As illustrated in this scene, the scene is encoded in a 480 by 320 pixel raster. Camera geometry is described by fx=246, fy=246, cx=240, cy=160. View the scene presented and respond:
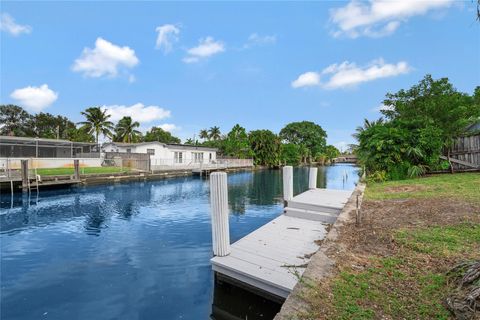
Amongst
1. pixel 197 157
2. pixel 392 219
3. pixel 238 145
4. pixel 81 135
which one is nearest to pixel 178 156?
pixel 197 157

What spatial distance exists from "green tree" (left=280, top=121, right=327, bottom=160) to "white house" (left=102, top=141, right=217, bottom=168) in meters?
36.3

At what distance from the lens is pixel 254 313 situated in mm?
3834

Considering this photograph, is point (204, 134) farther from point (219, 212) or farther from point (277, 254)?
point (277, 254)

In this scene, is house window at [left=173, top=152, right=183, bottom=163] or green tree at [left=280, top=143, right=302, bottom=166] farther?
green tree at [left=280, top=143, right=302, bottom=166]

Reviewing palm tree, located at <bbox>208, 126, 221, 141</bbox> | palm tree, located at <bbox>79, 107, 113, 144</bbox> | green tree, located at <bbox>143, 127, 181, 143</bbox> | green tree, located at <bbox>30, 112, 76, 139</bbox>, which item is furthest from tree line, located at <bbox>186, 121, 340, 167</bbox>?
green tree, located at <bbox>30, 112, 76, 139</bbox>

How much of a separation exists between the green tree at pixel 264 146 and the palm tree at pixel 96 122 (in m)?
25.6

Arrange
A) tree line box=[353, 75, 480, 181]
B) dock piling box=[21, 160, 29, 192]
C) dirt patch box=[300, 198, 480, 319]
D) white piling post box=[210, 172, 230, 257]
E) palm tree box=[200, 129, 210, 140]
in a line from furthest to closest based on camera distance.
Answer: palm tree box=[200, 129, 210, 140], dock piling box=[21, 160, 29, 192], tree line box=[353, 75, 480, 181], white piling post box=[210, 172, 230, 257], dirt patch box=[300, 198, 480, 319]

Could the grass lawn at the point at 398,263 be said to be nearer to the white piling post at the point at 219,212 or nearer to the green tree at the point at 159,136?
the white piling post at the point at 219,212

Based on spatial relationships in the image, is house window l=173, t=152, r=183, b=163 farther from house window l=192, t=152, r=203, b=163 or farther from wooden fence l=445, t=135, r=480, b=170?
wooden fence l=445, t=135, r=480, b=170

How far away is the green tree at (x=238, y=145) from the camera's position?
4600 cm

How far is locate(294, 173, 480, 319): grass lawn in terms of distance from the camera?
2236 mm

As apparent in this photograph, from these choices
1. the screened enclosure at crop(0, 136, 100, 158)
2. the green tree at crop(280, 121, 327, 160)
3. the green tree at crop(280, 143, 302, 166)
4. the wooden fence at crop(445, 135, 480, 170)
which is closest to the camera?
the wooden fence at crop(445, 135, 480, 170)

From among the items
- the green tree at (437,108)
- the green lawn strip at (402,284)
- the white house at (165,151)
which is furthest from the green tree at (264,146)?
the green lawn strip at (402,284)

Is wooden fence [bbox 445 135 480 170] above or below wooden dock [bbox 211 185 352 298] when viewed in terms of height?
above
